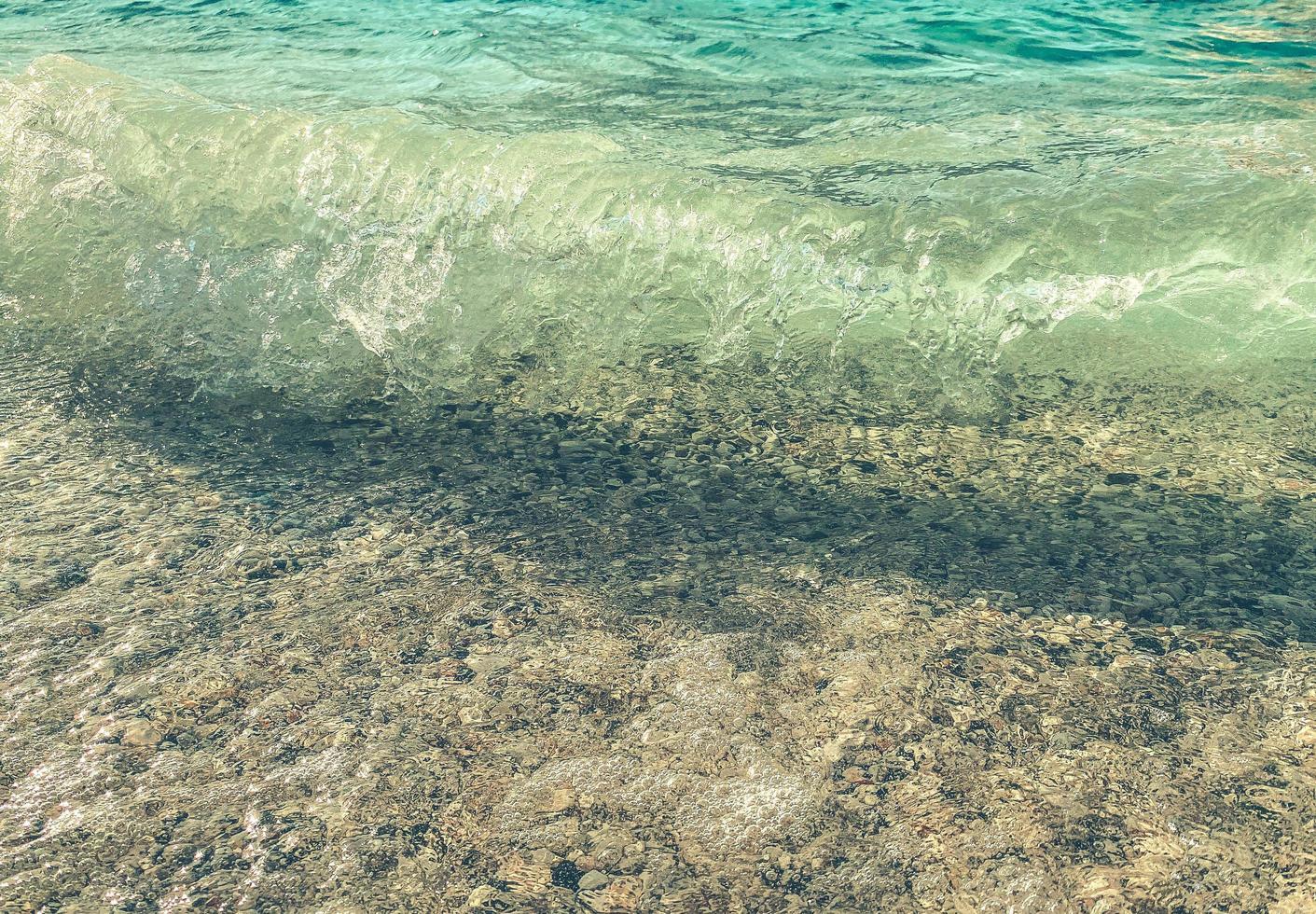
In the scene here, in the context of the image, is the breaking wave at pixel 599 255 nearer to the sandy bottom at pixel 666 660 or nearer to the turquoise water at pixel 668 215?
the turquoise water at pixel 668 215

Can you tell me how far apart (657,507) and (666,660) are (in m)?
0.63

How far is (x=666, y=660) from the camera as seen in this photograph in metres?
2.23

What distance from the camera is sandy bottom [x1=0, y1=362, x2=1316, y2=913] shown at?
5.77ft

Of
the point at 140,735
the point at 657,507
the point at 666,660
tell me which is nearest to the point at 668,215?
the point at 657,507

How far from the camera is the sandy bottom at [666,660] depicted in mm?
1758

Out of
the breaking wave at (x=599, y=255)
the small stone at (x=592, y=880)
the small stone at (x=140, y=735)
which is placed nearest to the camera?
the small stone at (x=592, y=880)

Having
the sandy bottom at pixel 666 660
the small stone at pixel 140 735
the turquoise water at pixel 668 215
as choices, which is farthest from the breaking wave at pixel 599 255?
the small stone at pixel 140 735

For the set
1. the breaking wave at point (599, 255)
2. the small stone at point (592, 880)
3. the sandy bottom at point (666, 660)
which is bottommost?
the small stone at point (592, 880)

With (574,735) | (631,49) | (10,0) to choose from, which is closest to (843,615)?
(574,735)

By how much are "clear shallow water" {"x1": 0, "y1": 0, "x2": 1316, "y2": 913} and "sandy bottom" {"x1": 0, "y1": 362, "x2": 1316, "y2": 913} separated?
0.01 metres

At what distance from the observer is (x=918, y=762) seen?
1.95 metres

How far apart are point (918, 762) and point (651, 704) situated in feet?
1.68

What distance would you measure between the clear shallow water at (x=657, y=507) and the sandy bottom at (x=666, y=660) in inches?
0.4

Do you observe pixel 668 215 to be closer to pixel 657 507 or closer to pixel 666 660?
pixel 657 507
